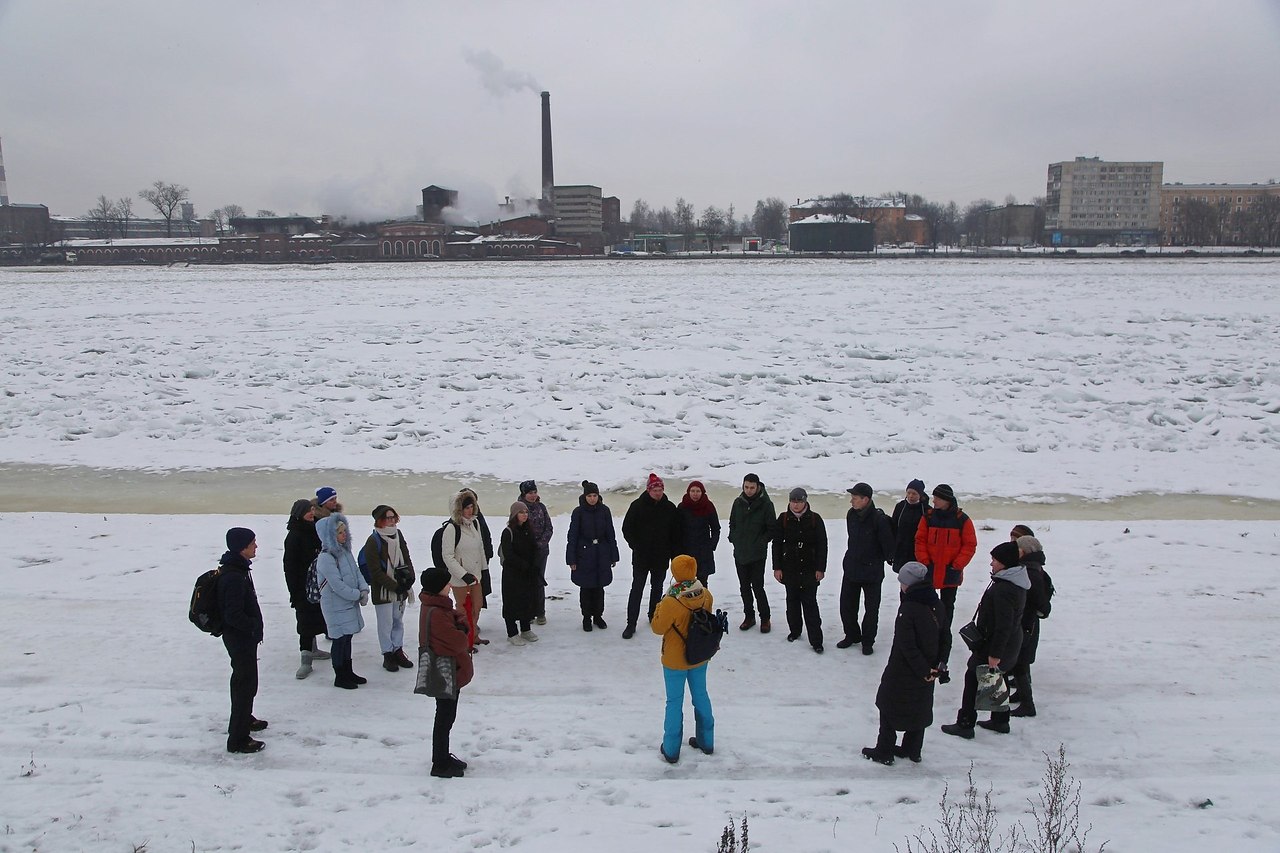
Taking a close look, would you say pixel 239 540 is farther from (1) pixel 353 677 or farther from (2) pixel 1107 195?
(2) pixel 1107 195

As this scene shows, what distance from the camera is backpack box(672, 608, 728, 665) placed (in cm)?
565

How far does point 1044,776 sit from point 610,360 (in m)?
18.2

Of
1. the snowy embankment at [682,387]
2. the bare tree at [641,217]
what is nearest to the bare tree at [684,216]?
the bare tree at [641,217]

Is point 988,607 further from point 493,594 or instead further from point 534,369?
point 534,369

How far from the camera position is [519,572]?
792cm

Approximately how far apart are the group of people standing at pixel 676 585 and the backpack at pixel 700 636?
53 millimetres

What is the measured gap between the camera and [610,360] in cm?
2305

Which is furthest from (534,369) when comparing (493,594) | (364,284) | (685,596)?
(364,284)

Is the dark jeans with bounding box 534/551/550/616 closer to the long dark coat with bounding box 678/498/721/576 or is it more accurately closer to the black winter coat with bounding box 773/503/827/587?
the long dark coat with bounding box 678/498/721/576

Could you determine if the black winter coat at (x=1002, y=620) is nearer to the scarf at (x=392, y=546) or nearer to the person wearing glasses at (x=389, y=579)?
the person wearing glasses at (x=389, y=579)

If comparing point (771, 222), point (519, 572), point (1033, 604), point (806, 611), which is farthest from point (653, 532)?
point (771, 222)

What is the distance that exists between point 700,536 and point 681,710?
259cm

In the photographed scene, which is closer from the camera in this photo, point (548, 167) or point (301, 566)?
point (301, 566)

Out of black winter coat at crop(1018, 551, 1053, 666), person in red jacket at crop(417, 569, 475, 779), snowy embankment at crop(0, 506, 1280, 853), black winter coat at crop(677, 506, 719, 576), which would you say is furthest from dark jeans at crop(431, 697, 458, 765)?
black winter coat at crop(1018, 551, 1053, 666)
